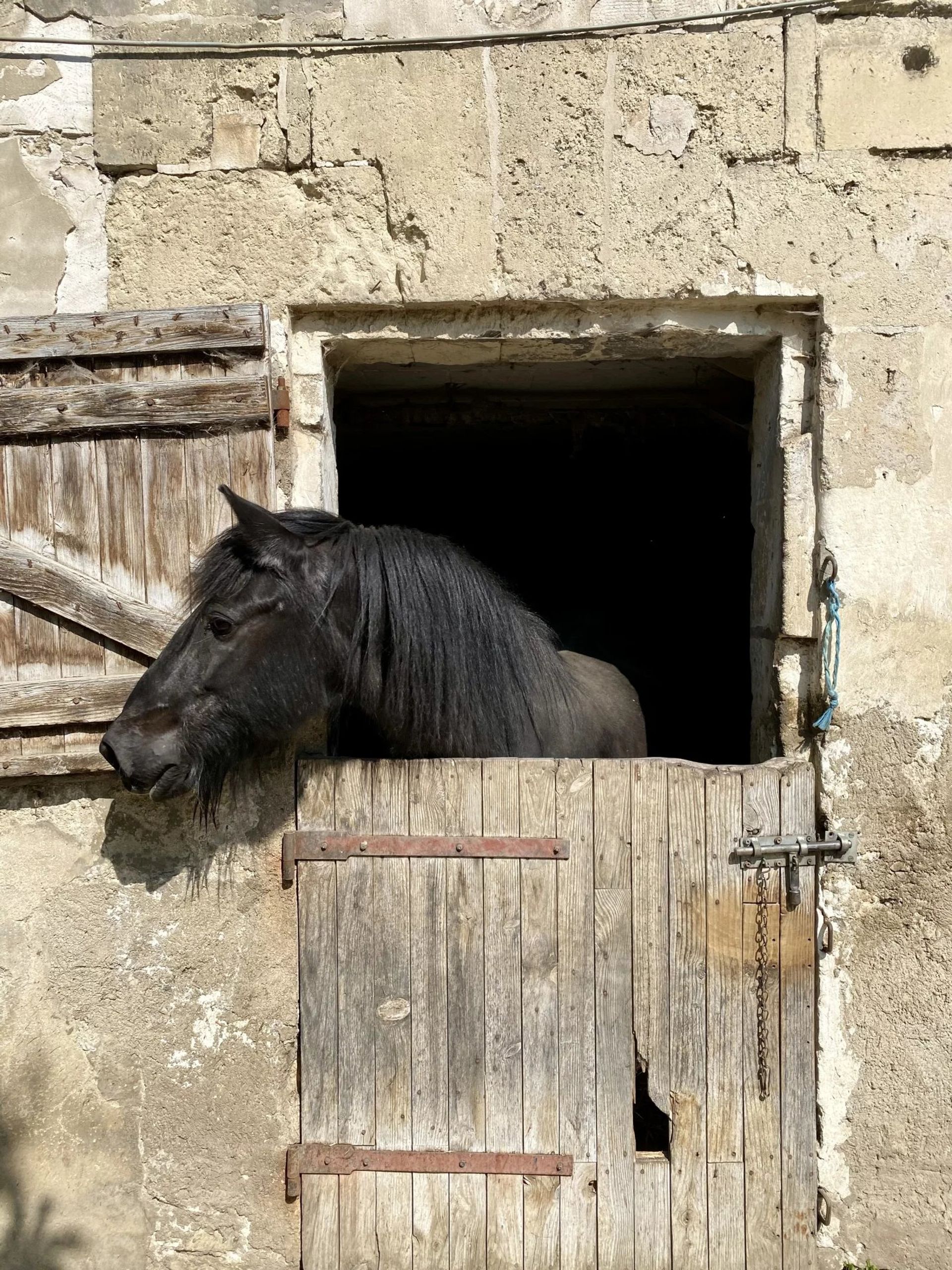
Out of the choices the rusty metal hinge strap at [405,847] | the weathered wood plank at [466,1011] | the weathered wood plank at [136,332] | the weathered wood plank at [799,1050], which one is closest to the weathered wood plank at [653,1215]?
the weathered wood plank at [799,1050]

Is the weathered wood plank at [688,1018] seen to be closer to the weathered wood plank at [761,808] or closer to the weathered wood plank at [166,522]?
the weathered wood plank at [761,808]

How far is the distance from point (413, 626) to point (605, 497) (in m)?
3.70

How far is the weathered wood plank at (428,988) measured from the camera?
9.38 feet

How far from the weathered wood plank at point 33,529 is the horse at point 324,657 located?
1.58 ft

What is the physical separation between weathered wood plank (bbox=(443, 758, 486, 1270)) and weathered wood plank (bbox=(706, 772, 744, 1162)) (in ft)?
2.16

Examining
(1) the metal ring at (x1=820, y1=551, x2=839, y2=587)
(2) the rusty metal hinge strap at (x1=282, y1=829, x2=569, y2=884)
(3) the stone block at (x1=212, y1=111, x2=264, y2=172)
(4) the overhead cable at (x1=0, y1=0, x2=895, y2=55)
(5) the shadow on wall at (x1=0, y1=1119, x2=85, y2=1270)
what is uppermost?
(4) the overhead cable at (x1=0, y1=0, x2=895, y2=55)

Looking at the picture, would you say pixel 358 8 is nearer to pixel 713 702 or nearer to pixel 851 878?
pixel 851 878

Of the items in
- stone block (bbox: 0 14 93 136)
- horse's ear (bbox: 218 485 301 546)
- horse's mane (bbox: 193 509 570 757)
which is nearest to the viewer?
horse's ear (bbox: 218 485 301 546)

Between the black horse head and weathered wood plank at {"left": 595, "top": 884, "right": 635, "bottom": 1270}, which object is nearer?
the black horse head

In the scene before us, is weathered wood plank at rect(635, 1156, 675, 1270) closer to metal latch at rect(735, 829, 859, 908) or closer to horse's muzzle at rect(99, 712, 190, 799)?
metal latch at rect(735, 829, 859, 908)

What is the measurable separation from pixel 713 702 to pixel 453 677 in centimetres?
269

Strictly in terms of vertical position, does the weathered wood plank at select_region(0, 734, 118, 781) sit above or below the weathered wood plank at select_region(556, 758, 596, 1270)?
above

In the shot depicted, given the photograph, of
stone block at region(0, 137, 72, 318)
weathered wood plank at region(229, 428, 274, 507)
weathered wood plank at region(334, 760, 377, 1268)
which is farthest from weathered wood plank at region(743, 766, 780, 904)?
stone block at region(0, 137, 72, 318)

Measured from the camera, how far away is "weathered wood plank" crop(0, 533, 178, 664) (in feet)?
9.44
